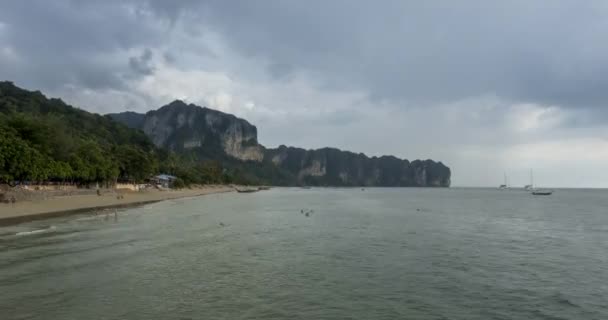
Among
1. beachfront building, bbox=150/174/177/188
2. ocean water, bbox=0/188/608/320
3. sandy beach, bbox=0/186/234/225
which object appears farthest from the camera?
beachfront building, bbox=150/174/177/188

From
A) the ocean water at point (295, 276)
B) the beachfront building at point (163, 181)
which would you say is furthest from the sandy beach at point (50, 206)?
the beachfront building at point (163, 181)

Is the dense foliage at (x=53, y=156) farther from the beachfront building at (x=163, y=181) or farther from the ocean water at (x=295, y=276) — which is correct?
the ocean water at (x=295, y=276)

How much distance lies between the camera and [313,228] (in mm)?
38250

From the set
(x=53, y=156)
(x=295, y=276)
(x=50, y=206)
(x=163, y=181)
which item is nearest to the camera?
(x=295, y=276)

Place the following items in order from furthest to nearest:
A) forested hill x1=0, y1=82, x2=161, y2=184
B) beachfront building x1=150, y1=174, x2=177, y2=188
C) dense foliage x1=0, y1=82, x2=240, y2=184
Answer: beachfront building x1=150, y1=174, x2=177, y2=188 → dense foliage x1=0, y1=82, x2=240, y2=184 → forested hill x1=0, y1=82, x2=161, y2=184

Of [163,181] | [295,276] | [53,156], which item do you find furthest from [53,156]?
[163,181]

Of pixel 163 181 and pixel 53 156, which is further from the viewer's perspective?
pixel 163 181

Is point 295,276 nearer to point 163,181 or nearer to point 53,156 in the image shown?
point 53,156

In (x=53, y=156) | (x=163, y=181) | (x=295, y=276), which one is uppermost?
(x=53, y=156)

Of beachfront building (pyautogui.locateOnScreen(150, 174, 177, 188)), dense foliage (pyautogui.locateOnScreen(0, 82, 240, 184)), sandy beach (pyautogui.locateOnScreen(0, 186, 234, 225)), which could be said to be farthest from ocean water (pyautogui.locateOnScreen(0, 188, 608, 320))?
beachfront building (pyautogui.locateOnScreen(150, 174, 177, 188))

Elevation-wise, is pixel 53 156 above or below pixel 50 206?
above

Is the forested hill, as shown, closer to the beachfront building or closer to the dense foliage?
the dense foliage

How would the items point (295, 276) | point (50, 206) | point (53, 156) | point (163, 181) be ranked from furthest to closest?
1. point (163, 181)
2. point (53, 156)
3. point (50, 206)
4. point (295, 276)

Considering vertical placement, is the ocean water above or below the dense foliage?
below
